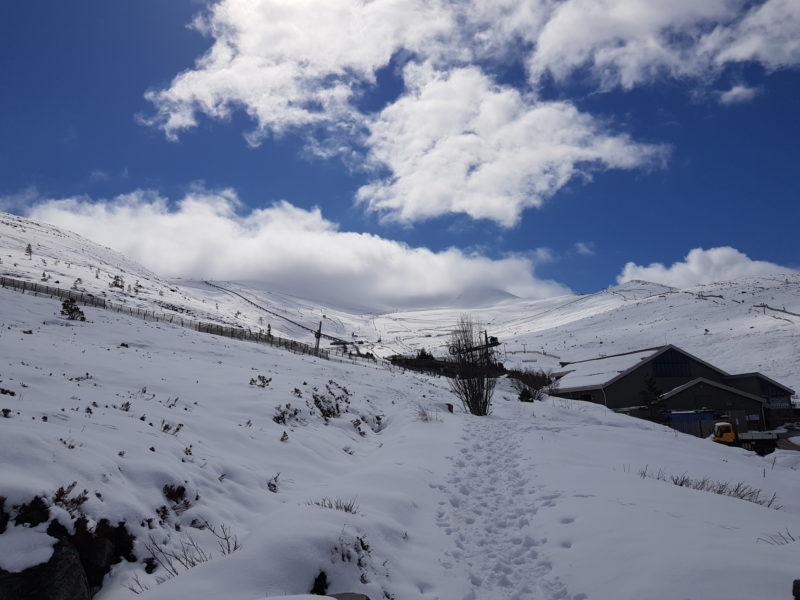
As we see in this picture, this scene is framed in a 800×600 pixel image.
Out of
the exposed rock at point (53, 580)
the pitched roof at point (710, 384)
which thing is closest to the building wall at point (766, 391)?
the pitched roof at point (710, 384)

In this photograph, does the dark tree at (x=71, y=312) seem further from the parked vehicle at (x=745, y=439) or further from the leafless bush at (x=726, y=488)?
the parked vehicle at (x=745, y=439)

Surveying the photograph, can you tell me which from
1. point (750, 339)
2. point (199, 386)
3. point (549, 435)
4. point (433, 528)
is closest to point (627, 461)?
point (549, 435)

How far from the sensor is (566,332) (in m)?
127

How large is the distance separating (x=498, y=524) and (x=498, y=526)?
0.07 meters

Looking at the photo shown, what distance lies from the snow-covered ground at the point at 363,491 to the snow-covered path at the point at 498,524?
0.12ft

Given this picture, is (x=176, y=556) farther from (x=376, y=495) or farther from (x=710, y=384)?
(x=710, y=384)

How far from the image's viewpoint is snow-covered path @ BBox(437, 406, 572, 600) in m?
5.55

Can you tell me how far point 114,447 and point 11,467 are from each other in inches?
74.8

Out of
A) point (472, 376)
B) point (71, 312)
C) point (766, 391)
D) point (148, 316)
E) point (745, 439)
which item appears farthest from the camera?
point (766, 391)

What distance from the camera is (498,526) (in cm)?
746

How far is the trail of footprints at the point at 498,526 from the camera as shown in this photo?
18.1 feet

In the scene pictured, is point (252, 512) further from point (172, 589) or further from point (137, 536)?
point (172, 589)

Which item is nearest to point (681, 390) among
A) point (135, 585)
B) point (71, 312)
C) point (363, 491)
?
point (363, 491)

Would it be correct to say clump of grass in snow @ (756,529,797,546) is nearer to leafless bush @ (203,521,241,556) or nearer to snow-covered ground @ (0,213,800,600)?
snow-covered ground @ (0,213,800,600)
